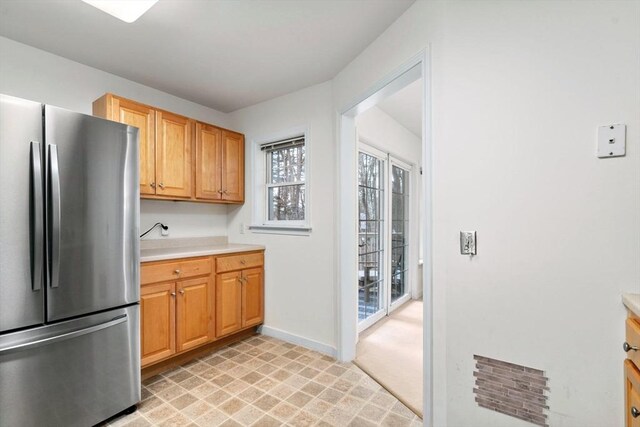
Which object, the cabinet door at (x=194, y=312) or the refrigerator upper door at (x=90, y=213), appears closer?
the refrigerator upper door at (x=90, y=213)

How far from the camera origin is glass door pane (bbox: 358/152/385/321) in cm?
341

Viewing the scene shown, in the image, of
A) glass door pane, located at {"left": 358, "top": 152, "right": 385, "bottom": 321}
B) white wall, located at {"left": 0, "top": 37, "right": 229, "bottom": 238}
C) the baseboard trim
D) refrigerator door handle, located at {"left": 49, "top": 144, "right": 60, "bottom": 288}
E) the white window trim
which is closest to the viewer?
refrigerator door handle, located at {"left": 49, "top": 144, "right": 60, "bottom": 288}

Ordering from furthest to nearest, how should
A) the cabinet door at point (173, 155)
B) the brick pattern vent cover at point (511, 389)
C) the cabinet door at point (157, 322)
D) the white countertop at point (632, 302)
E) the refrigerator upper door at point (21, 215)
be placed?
1. the cabinet door at point (173, 155)
2. the cabinet door at point (157, 322)
3. the refrigerator upper door at point (21, 215)
4. the brick pattern vent cover at point (511, 389)
5. the white countertop at point (632, 302)

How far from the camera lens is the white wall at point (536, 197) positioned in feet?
3.63

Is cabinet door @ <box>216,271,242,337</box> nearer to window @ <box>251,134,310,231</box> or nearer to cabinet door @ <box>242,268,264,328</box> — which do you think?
cabinet door @ <box>242,268,264,328</box>

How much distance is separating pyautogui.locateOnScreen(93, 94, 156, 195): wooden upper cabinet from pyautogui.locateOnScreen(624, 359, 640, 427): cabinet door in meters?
3.03

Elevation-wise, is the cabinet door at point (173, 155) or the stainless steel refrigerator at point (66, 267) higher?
the cabinet door at point (173, 155)

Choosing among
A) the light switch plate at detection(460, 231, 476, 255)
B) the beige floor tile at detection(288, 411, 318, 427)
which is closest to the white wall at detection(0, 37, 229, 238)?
the beige floor tile at detection(288, 411, 318, 427)

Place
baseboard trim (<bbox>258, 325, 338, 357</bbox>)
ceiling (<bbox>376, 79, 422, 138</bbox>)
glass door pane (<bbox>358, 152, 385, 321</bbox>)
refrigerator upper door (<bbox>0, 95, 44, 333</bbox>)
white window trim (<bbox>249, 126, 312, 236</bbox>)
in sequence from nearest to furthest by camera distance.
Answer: refrigerator upper door (<bbox>0, 95, 44, 333</bbox>) → baseboard trim (<bbox>258, 325, 338, 357</bbox>) → white window trim (<bbox>249, 126, 312, 236</bbox>) → ceiling (<bbox>376, 79, 422, 138</bbox>) → glass door pane (<bbox>358, 152, 385, 321</bbox>)

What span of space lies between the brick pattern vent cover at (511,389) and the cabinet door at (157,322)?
7.14 feet

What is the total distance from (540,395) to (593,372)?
229 millimetres

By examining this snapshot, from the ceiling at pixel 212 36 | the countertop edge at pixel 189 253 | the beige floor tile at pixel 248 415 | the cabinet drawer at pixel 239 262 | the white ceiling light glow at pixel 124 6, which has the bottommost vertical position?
the beige floor tile at pixel 248 415

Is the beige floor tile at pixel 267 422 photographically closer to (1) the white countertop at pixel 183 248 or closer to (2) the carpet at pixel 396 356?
(2) the carpet at pixel 396 356

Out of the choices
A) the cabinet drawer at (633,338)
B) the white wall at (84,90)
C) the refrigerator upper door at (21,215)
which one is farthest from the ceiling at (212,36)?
the cabinet drawer at (633,338)
